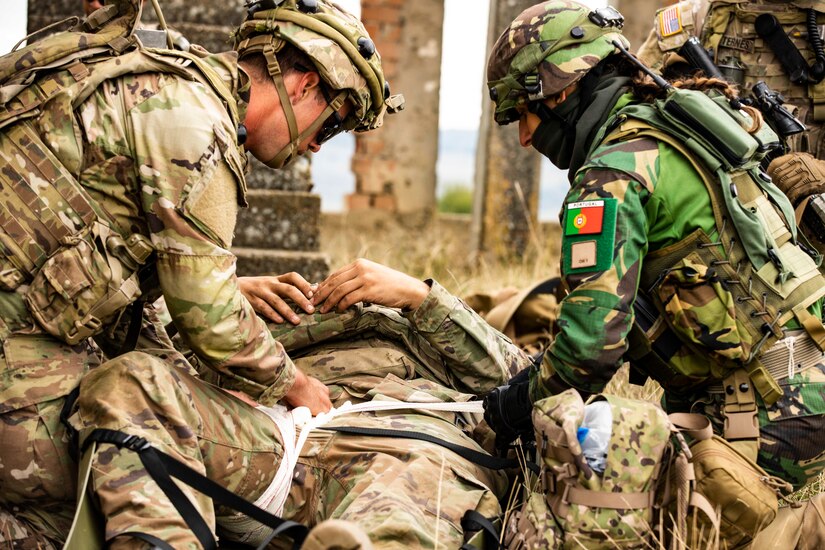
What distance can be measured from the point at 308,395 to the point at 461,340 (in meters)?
0.67

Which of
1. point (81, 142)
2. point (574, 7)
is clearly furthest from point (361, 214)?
point (81, 142)

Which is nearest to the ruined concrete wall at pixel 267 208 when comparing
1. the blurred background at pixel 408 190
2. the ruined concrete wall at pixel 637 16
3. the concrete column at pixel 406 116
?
the blurred background at pixel 408 190

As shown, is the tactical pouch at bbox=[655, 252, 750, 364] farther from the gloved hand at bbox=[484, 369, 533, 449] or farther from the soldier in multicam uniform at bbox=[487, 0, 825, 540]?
the gloved hand at bbox=[484, 369, 533, 449]

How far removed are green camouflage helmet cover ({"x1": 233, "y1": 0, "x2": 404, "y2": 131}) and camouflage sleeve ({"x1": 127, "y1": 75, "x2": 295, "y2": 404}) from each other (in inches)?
18.6

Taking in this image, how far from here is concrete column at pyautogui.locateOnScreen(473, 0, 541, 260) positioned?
9109 millimetres

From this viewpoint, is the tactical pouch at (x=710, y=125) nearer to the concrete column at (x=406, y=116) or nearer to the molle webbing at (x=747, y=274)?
the molle webbing at (x=747, y=274)

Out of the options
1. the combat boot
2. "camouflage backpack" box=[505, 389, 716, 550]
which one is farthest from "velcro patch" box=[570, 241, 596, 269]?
the combat boot

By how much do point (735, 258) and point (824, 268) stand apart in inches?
62.0

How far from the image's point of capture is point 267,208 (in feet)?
18.0

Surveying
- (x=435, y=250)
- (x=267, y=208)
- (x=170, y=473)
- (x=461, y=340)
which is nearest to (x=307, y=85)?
(x=461, y=340)

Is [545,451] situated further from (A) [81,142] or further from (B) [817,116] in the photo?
(B) [817,116]

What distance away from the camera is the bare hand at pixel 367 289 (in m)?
3.41

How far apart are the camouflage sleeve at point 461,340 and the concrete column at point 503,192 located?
224 inches

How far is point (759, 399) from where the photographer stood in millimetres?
2883
